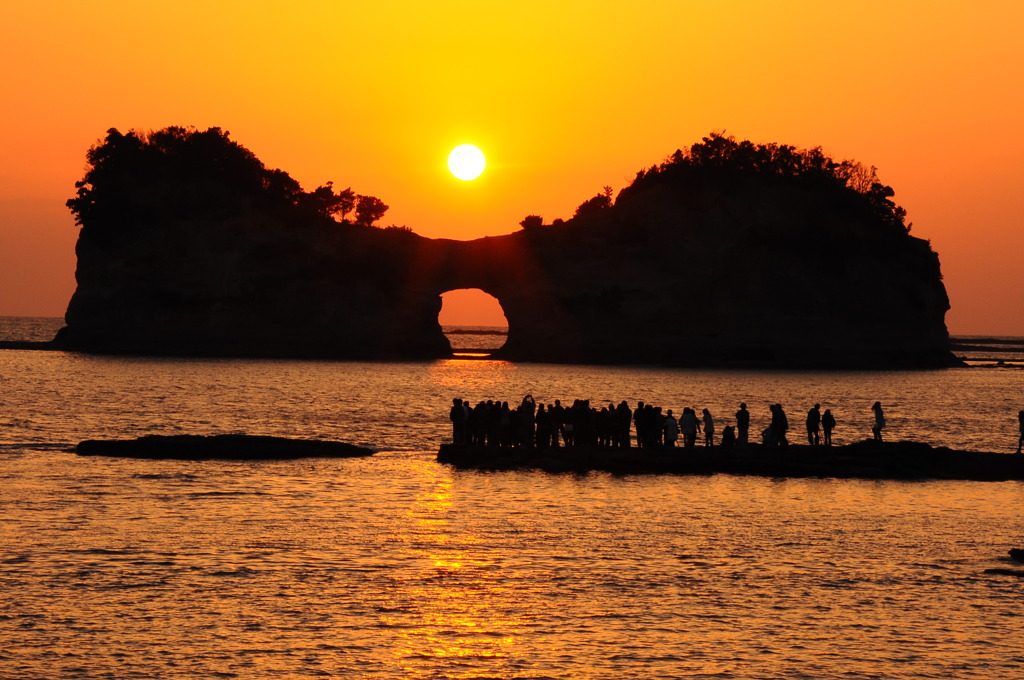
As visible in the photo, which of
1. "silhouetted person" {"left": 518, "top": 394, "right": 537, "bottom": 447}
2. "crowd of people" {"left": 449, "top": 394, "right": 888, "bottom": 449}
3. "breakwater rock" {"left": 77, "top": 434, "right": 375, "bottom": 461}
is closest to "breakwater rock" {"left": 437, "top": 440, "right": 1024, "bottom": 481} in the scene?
"silhouetted person" {"left": 518, "top": 394, "right": 537, "bottom": 447}

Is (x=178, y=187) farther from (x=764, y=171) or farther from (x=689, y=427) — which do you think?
(x=689, y=427)

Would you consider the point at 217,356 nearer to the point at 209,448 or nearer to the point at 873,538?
the point at 209,448

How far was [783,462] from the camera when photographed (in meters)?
40.8

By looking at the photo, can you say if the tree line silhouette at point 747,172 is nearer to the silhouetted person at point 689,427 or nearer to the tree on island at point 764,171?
the tree on island at point 764,171

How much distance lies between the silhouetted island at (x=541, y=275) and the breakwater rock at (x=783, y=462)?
89052 mm

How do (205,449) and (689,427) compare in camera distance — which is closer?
(689,427)

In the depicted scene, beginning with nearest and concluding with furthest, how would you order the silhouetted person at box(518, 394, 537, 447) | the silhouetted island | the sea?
the sea → the silhouetted person at box(518, 394, 537, 447) → the silhouetted island

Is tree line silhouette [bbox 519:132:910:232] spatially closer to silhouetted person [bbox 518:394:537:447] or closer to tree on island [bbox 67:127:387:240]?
tree on island [bbox 67:127:387:240]

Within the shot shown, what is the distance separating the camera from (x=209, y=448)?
1735 inches

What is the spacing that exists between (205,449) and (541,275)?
90.0 metres

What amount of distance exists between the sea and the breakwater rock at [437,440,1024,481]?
3.20 ft

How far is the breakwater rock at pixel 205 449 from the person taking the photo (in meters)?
43.8

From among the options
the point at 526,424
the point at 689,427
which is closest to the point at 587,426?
the point at 526,424

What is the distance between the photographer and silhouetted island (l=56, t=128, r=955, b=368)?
132 metres
